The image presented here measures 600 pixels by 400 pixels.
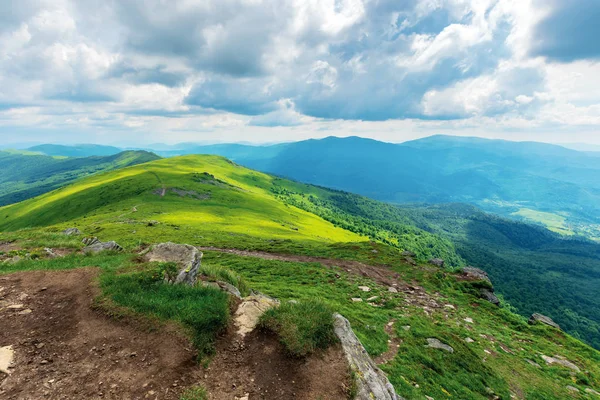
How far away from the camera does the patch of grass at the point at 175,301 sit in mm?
12562

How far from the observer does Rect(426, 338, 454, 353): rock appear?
21062mm

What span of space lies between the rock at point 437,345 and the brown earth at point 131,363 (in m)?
13.0

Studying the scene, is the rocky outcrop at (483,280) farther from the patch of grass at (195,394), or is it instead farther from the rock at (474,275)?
the patch of grass at (195,394)

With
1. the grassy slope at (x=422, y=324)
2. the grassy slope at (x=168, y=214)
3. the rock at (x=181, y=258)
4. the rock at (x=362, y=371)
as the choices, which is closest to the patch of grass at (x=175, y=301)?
the grassy slope at (x=422, y=324)

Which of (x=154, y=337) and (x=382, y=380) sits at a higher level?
(x=154, y=337)

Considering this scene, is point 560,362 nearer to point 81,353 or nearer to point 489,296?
point 489,296

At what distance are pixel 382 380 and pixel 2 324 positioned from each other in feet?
55.5

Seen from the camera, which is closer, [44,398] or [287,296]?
[44,398]

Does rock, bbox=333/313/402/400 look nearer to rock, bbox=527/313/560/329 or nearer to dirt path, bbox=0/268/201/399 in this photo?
dirt path, bbox=0/268/201/399

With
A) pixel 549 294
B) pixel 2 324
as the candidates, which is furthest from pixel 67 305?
pixel 549 294

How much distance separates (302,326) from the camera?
1280 cm

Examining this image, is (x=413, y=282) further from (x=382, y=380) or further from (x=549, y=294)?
(x=549, y=294)

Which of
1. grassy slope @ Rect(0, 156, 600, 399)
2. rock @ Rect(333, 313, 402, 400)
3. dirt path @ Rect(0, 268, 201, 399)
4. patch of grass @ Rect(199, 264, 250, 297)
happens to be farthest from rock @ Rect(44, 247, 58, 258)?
rock @ Rect(333, 313, 402, 400)

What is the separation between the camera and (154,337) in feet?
39.3
